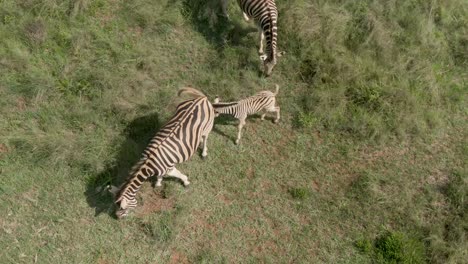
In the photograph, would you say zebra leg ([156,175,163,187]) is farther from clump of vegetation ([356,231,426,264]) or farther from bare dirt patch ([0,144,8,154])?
clump of vegetation ([356,231,426,264])

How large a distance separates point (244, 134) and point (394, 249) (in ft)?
13.0

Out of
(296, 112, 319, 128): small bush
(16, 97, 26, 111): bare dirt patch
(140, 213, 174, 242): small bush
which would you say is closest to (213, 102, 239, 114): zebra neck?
(296, 112, 319, 128): small bush

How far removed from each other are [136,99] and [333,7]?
5.68m

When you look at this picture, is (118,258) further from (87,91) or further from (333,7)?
(333,7)

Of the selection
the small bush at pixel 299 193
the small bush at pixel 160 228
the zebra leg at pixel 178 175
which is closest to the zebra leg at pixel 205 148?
the zebra leg at pixel 178 175

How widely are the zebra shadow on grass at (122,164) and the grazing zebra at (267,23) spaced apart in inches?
114

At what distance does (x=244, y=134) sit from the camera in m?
9.25

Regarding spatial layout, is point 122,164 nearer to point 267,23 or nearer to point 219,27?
point 219,27

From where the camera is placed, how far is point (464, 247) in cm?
793

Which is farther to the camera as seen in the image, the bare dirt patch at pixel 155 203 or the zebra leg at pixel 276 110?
the zebra leg at pixel 276 110

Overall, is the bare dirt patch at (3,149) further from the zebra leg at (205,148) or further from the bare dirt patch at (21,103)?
the zebra leg at (205,148)

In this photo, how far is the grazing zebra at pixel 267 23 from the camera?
9.26 meters

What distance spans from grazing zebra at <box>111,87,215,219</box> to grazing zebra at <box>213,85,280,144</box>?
0.41 metres

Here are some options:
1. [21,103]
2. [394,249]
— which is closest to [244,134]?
[394,249]
